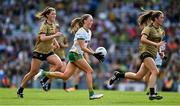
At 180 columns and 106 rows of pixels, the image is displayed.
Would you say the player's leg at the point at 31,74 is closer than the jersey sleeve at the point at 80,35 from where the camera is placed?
No

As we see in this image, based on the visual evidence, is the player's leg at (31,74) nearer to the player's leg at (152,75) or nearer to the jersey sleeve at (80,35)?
the jersey sleeve at (80,35)

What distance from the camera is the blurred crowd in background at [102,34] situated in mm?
36156

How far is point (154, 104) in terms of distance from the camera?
19.9m

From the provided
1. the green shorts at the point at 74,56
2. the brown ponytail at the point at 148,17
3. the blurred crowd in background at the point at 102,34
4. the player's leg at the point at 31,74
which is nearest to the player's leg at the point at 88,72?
the green shorts at the point at 74,56

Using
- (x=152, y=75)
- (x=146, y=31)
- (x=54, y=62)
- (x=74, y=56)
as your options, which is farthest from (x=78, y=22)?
(x=152, y=75)

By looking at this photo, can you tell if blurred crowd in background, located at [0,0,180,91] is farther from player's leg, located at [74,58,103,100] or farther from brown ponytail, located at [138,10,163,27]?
player's leg, located at [74,58,103,100]

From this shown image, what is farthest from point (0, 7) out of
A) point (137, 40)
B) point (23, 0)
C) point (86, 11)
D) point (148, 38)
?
point (148, 38)

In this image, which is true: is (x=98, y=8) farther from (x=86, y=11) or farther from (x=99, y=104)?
(x=99, y=104)

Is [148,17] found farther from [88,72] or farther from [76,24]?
[88,72]

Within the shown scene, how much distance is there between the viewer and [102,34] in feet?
129

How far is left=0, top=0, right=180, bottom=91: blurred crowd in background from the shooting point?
36.2 m

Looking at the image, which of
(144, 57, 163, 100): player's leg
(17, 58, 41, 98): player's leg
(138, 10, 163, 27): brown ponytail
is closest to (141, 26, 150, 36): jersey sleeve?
(138, 10, 163, 27): brown ponytail

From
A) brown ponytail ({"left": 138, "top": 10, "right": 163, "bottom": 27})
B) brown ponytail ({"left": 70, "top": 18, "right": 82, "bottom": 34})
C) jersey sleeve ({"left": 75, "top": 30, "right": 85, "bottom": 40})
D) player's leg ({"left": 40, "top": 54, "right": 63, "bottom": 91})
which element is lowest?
player's leg ({"left": 40, "top": 54, "right": 63, "bottom": 91})

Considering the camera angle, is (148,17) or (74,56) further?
(148,17)
